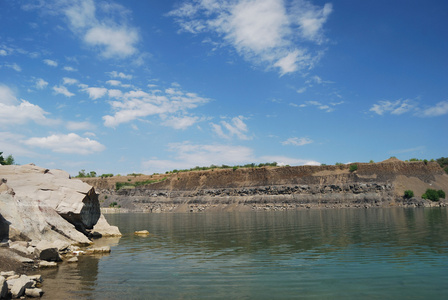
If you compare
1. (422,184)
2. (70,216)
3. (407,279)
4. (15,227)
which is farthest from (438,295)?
(422,184)

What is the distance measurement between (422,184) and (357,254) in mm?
82746

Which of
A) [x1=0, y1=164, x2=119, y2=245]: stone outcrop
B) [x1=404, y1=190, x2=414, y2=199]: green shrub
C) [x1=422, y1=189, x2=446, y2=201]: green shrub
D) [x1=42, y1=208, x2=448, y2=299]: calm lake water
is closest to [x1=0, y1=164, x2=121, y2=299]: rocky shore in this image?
[x1=0, y1=164, x2=119, y2=245]: stone outcrop

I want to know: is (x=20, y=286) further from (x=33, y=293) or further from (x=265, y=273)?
(x=265, y=273)

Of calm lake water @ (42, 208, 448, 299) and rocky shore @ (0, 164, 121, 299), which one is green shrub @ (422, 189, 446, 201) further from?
rocky shore @ (0, 164, 121, 299)

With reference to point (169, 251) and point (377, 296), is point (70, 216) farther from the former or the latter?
point (377, 296)

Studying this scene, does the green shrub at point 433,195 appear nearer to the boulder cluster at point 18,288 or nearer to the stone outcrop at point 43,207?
the stone outcrop at point 43,207

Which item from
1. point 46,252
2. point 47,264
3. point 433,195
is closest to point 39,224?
point 46,252

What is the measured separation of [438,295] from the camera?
393 inches

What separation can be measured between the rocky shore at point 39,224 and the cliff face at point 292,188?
62131mm

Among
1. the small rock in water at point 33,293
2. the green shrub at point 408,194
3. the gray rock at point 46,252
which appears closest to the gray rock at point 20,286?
the small rock in water at point 33,293

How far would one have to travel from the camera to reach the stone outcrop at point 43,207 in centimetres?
1783

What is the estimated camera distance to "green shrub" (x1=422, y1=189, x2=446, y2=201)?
79438 mm

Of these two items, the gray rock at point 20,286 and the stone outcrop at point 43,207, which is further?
the stone outcrop at point 43,207

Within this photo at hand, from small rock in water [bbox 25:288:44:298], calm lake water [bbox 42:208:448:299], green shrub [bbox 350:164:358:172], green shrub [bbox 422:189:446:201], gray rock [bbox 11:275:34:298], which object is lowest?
calm lake water [bbox 42:208:448:299]
